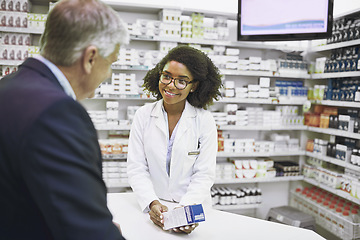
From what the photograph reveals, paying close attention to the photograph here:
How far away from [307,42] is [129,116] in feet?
10.3

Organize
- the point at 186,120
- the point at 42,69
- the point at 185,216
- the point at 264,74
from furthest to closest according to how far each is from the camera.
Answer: the point at 264,74, the point at 186,120, the point at 185,216, the point at 42,69

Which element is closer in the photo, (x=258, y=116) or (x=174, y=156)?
(x=174, y=156)

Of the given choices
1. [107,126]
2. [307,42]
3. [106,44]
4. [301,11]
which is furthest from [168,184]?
[307,42]

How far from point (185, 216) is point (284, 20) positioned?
332cm

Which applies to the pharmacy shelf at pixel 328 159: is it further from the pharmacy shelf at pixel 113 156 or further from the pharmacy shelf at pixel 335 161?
the pharmacy shelf at pixel 113 156

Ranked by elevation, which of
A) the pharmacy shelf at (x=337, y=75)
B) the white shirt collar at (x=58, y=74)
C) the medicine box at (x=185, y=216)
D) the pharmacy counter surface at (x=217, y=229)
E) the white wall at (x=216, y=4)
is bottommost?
the pharmacy counter surface at (x=217, y=229)

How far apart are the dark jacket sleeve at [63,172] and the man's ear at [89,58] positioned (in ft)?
0.63

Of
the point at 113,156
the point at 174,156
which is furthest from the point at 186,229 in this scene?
the point at 113,156

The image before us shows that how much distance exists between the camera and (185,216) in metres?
1.53

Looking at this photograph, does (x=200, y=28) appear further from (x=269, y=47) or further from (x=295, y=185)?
(x=295, y=185)

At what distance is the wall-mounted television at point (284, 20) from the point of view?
3.78 metres

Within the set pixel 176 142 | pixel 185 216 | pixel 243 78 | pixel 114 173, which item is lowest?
pixel 114 173

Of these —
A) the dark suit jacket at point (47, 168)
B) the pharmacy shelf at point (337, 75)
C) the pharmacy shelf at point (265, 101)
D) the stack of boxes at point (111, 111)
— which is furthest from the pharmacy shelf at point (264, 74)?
the dark suit jacket at point (47, 168)

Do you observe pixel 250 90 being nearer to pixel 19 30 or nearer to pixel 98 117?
pixel 98 117
